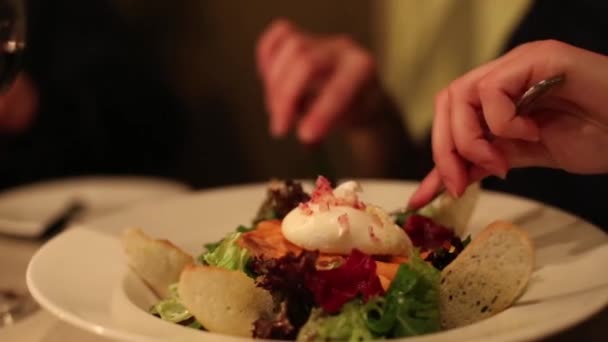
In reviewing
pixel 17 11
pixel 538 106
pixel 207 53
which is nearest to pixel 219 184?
pixel 207 53

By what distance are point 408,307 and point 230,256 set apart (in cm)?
26

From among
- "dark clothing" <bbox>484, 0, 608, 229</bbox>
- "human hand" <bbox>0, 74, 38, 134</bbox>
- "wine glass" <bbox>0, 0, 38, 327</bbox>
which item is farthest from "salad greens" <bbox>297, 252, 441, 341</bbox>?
"human hand" <bbox>0, 74, 38, 134</bbox>

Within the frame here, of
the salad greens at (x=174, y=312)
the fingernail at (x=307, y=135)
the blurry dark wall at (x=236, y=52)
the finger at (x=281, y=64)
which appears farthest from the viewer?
the blurry dark wall at (x=236, y=52)

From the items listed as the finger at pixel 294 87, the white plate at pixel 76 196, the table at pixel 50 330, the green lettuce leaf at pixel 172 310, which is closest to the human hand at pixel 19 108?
the white plate at pixel 76 196

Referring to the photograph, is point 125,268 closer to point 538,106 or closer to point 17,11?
point 17,11

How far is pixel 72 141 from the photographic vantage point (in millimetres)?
2816

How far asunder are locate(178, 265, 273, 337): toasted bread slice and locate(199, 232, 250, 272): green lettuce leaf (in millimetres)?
103

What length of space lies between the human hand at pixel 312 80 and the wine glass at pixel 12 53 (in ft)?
2.27

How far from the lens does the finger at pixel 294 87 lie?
6.05ft

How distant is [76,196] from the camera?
189 cm

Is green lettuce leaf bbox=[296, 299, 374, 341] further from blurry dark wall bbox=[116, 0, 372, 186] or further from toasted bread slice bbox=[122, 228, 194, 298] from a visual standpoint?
blurry dark wall bbox=[116, 0, 372, 186]

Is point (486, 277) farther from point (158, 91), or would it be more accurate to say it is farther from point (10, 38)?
point (158, 91)

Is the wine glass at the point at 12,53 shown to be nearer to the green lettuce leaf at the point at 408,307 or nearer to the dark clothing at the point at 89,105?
the green lettuce leaf at the point at 408,307

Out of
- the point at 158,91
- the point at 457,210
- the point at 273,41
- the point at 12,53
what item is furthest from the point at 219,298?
the point at 158,91
